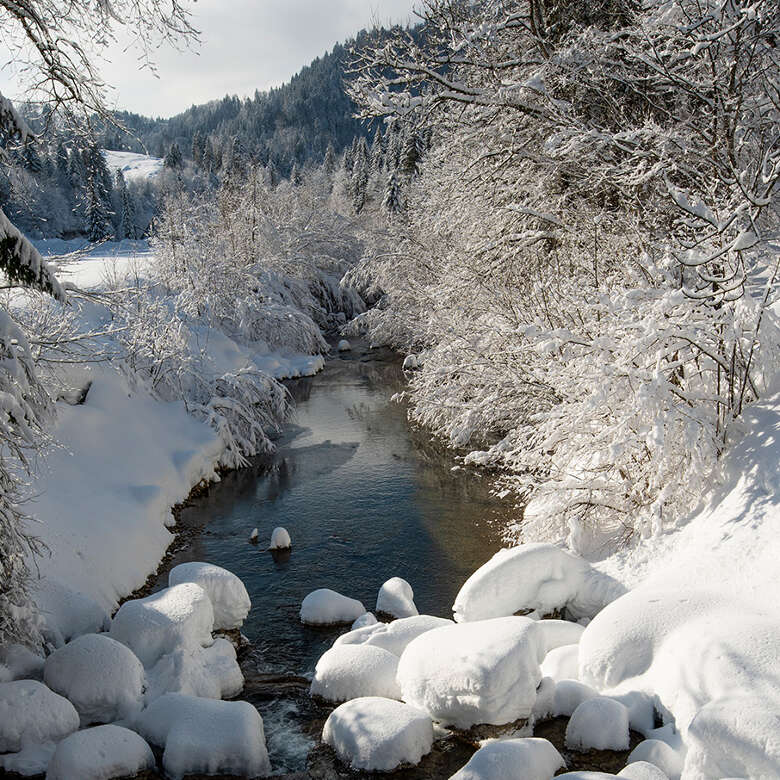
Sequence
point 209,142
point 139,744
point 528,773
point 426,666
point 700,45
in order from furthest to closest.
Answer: point 209,142 → point 700,45 → point 426,666 → point 139,744 → point 528,773

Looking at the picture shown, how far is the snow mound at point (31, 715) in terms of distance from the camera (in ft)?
19.9

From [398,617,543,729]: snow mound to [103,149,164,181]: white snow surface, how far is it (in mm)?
103156

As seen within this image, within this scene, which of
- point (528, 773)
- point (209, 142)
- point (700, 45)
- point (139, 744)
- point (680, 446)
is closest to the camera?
point (528, 773)

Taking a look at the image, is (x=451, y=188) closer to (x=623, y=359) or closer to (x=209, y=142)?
(x=623, y=359)

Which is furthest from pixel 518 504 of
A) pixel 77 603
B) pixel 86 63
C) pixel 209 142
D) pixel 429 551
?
pixel 209 142

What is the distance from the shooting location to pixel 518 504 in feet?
42.5

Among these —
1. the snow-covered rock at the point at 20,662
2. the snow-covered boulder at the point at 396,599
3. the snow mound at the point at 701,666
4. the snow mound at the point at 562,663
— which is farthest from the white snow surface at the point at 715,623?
the snow-covered rock at the point at 20,662

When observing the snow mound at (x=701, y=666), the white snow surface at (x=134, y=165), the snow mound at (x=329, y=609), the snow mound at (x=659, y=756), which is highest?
the white snow surface at (x=134, y=165)

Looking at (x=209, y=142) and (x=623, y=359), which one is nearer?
(x=623, y=359)

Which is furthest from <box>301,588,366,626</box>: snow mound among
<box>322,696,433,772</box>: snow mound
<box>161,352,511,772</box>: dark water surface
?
<box>322,696,433,772</box>: snow mound

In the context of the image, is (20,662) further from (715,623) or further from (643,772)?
(715,623)

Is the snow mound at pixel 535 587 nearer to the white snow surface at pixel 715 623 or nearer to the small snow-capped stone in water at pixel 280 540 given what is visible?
the white snow surface at pixel 715 623

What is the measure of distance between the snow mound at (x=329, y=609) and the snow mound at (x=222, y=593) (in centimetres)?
79

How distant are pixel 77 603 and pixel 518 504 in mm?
7724
